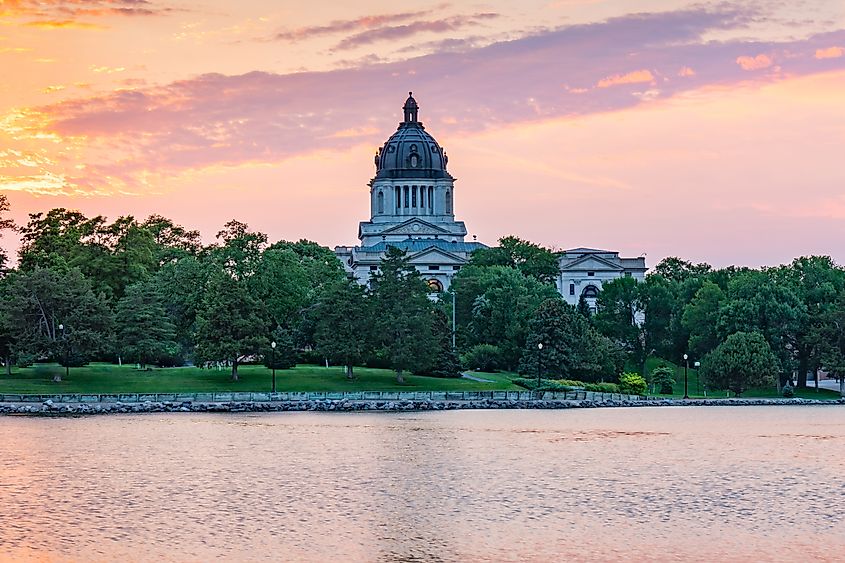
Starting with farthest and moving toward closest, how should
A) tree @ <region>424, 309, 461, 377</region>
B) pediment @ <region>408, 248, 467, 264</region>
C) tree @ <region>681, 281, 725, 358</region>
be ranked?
pediment @ <region>408, 248, 467, 264</region> < tree @ <region>681, 281, 725, 358</region> < tree @ <region>424, 309, 461, 377</region>

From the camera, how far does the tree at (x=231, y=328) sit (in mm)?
97000

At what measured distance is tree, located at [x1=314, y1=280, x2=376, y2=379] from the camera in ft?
328

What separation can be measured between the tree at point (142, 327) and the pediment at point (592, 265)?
82778mm

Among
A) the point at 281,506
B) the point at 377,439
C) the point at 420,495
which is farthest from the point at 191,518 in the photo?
the point at 377,439

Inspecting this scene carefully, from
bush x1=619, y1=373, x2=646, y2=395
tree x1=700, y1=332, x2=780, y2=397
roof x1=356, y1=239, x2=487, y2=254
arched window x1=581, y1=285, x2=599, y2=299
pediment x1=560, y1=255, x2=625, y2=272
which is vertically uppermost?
roof x1=356, y1=239, x2=487, y2=254

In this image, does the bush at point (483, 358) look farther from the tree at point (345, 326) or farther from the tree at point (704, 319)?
the tree at point (704, 319)

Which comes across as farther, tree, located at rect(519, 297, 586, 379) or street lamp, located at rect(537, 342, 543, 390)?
tree, located at rect(519, 297, 586, 379)

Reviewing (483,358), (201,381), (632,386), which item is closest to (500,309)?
(483,358)

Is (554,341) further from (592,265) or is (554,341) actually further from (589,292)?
(592,265)

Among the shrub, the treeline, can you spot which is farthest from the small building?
the shrub

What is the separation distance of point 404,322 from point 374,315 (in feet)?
10.2

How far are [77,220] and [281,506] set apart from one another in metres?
98.1

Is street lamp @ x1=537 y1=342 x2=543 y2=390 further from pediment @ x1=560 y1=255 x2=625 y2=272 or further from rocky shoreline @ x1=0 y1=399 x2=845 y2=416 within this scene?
pediment @ x1=560 y1=255 x2=625 y2=272

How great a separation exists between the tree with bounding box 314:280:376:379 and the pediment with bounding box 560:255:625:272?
78794mm
